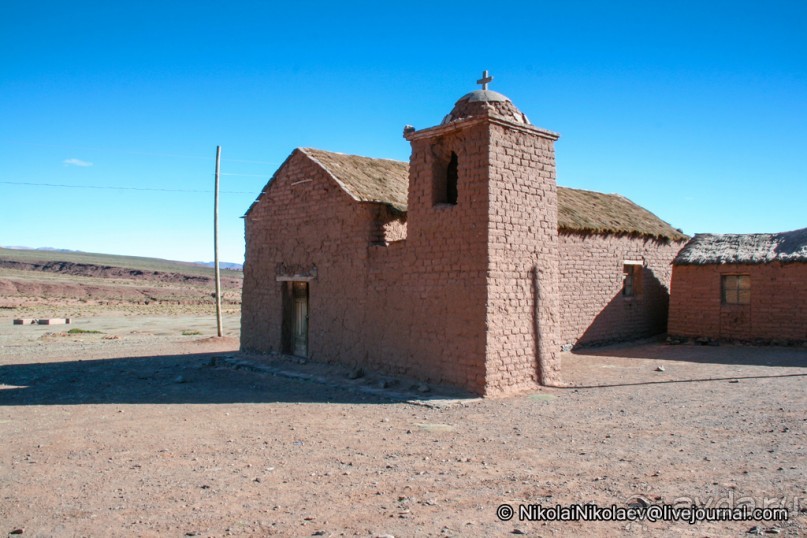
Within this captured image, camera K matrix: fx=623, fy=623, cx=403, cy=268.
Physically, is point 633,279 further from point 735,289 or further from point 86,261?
point 86,261

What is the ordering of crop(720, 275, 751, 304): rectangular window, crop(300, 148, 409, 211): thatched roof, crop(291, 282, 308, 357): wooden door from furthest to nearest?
1. crop(720, 275, 751, 304): rectangular window
2. crop(291, 282, 308, 357): wooden door
3. crop(300, 148, 409, 211): thatched roof

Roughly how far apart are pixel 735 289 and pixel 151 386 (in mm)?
14756

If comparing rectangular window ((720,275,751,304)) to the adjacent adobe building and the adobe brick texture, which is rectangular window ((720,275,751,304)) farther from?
the adobe brick texture

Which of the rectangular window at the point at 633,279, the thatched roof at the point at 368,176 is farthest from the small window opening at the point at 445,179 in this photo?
the rectangular window at the point at 633,279

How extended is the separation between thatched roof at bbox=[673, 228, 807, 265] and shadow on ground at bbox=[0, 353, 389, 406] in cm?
1141

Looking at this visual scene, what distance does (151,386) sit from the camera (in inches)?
472

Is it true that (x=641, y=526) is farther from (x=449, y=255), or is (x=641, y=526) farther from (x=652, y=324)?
(x=652, y=324)

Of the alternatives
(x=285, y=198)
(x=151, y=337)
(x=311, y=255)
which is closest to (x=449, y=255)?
(x=311, y=255)

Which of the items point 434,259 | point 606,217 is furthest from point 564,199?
point 434,259

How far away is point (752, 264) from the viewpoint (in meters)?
16.4

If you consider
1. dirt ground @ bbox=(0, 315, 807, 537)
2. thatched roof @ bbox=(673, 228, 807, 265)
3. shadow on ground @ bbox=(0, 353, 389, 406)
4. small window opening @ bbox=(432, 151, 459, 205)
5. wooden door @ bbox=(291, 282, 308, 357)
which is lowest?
shadow on ground @ bbox=(0, 353, 389, 406)

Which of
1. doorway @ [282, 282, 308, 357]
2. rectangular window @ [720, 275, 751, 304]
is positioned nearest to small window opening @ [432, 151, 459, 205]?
doorway @ [282, 282, 308, 357]

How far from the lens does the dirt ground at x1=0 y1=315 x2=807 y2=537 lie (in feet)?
16.8

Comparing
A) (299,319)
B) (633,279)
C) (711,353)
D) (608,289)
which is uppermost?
(633,279)
